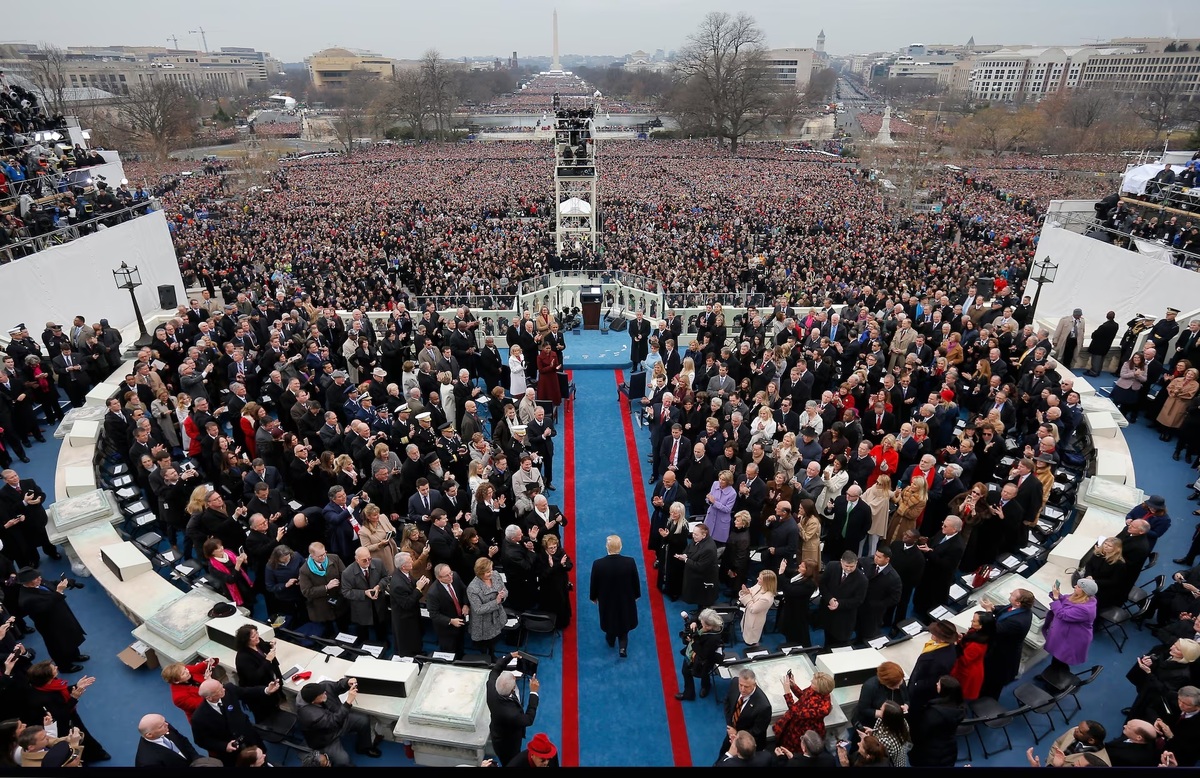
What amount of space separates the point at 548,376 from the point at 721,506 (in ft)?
16.5

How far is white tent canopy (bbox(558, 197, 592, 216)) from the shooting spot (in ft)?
76.8

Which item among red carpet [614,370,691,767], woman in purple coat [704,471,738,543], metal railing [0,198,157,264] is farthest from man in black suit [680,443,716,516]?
metal railing [0,198,157,264]

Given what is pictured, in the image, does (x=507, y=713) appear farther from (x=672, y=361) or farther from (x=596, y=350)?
(x=596, y=350)

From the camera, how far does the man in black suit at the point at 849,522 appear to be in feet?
21.4

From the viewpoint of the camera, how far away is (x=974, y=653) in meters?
4.75

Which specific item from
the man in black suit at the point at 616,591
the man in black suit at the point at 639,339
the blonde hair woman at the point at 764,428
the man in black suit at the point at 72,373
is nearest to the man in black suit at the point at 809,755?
the man in black suit at the point at 616,591

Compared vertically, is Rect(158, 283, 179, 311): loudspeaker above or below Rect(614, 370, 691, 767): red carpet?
above

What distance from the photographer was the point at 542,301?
18.1 meters

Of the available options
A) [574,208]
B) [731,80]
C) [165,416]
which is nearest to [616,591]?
[165,416]

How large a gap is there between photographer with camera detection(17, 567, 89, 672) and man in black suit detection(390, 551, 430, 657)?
2.83 m

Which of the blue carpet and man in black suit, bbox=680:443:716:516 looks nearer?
the blue carpet

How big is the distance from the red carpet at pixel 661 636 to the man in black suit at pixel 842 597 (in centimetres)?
156

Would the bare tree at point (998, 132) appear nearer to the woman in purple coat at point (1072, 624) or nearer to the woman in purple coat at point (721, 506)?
the woman in purple coat at point (721, 506)

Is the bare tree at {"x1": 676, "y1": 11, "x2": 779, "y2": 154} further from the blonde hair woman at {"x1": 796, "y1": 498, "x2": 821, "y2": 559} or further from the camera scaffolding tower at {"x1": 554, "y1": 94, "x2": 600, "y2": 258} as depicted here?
the blonde hair woman at {"x1": 796, "y1": 498, "x2": 821, "y2": 559}
